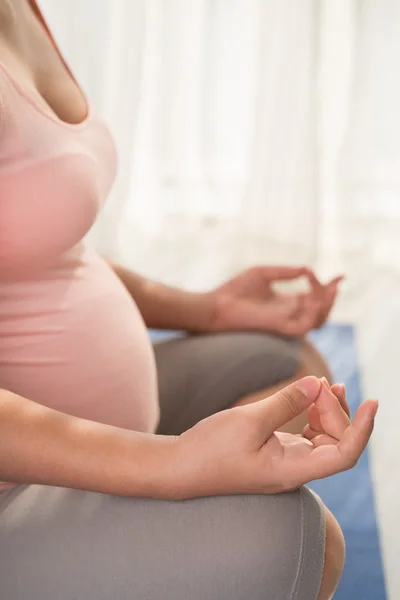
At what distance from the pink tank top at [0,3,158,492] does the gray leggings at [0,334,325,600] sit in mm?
180

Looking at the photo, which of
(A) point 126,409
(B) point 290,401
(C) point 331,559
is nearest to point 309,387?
(B) point 290,401

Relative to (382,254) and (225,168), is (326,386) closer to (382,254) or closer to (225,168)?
(382,254)

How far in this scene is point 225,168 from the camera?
122 inches

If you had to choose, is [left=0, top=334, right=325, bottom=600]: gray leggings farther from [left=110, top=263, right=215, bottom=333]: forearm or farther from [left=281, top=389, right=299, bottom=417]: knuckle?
[left=110, top=263, right=215, bottom=333]: forearm

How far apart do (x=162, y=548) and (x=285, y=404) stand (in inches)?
6.4

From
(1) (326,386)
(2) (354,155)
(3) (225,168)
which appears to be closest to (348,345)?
(2) (354,155)

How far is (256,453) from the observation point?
0.67m

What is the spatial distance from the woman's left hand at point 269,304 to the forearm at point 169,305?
2cm

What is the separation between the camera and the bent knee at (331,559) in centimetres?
74

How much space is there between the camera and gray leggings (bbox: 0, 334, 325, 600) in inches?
26.2

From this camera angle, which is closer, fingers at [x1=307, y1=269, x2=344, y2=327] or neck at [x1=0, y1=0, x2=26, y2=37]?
neck at [x1=0, y1=0, x2=26, y2=37]

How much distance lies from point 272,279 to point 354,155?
5.72 feet

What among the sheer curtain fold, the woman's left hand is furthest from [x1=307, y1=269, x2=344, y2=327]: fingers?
the sheer curtain fold

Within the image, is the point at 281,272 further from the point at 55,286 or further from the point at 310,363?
the point at 55,286
